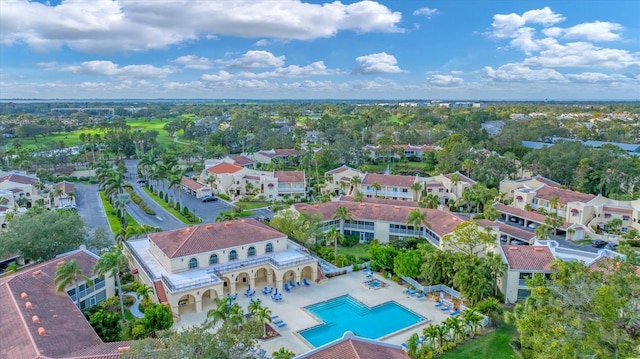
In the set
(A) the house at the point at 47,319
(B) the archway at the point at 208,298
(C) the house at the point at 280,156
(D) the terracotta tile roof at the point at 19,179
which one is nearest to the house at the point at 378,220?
(B) the archway at the point at 208,298

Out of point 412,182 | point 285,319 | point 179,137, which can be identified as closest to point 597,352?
point 285,319

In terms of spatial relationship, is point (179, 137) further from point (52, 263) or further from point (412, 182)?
point (52, 263)

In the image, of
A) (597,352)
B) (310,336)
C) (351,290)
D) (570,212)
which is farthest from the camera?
(570,212)

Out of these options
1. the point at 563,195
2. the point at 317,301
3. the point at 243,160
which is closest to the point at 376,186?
the point at 563,195

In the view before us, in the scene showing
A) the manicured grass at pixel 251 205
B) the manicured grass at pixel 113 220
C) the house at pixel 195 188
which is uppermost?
the house at pixel 195 188

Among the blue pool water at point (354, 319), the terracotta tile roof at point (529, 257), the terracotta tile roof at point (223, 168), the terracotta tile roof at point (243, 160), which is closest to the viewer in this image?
the blue pool water at point (354, 319)

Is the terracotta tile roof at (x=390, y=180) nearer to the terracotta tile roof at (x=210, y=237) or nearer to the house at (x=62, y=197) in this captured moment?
the terracotta tile roof at (x=210, y=237)

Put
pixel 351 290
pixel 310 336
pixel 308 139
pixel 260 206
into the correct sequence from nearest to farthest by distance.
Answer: pixel 310 336 → pixel 351 290 → pixel 260 206 → pixel 308 139
